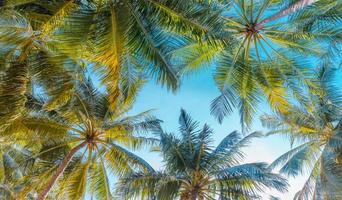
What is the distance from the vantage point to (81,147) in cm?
1562

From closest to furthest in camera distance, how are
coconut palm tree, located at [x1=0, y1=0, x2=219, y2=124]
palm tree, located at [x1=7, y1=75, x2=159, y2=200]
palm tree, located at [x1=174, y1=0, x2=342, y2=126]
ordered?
coconut palm tree, located at [x1=0, y1=0, x2=219, y2=124] → palm tree, located at [x1=174, y1=0, x2=342, y2=126] → palm tree, located at [x1=7, y1=75, x2=159, y2=200]

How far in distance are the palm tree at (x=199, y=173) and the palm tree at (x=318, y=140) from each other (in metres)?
2.17

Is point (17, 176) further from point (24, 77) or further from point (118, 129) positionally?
point (24, 77)

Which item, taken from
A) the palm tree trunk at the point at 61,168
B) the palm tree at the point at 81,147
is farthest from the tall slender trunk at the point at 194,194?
the palm tree trunk at the point at 61,168

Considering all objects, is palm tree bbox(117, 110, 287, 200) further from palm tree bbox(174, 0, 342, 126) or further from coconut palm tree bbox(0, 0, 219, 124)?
coconut palm tree bbox(0, 0, 219, 124)

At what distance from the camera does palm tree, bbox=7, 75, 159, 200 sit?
49.9 ft

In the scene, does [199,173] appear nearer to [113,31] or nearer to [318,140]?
[318,140]

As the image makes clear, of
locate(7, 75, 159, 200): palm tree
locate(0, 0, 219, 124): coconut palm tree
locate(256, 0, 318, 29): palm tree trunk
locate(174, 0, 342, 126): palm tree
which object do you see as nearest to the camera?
locate(0, 0, 219, 124): coconut palm tree

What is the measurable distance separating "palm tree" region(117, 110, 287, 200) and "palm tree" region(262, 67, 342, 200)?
2.17 meters

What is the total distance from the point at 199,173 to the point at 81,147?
4.47 m

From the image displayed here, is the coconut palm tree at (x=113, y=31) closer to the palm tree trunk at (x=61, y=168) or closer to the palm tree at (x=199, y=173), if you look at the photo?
the palm tree trunk at (x=61, y=168)

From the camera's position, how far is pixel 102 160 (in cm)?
1611

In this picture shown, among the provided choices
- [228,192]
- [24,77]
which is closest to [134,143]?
[228,192]

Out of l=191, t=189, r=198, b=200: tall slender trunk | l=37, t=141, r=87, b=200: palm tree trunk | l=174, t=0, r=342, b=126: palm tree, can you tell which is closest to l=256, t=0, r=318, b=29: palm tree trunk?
l=174, t=0, r=342, b=126: palm tree
